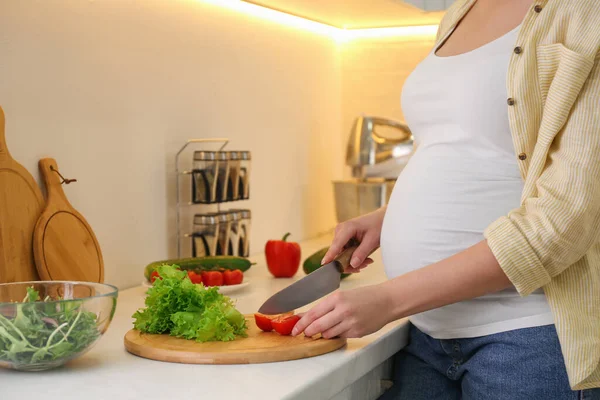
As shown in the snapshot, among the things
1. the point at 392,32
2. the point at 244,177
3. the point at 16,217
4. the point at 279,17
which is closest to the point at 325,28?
the point at 392,32

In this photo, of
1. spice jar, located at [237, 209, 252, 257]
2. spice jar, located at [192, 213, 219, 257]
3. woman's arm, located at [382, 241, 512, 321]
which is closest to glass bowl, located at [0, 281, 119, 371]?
woman's arm, located at [382, 241, 512, 321]

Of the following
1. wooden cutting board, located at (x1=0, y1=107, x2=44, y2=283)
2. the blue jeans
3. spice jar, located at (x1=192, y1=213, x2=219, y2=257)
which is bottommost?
the blue jeans

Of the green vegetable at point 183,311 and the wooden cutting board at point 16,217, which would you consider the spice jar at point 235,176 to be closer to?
the wooden cutting board at point 16,217

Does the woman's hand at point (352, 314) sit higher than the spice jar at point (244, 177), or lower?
lower

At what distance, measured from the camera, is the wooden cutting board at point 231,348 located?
3.43 feet

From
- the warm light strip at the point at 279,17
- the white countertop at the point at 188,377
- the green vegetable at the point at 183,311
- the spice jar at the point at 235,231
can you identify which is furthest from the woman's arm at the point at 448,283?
the warm light strip at the point at 279,17

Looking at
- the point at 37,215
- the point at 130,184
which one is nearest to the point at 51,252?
the point at 37,215

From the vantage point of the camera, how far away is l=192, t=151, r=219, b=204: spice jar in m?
1.73

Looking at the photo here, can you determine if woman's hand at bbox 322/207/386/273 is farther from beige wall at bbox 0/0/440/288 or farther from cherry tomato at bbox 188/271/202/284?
beige wall at bbox 0/0/440/288

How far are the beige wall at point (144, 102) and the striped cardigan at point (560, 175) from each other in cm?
80

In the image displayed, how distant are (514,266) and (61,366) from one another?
23.3 inches

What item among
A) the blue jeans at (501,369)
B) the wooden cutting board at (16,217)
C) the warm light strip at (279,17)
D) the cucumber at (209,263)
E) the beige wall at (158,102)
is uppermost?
the warm light strip at (279,17)

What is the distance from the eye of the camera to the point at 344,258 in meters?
1.31

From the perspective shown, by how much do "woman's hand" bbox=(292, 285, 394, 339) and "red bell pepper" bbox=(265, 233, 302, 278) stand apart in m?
0.69
